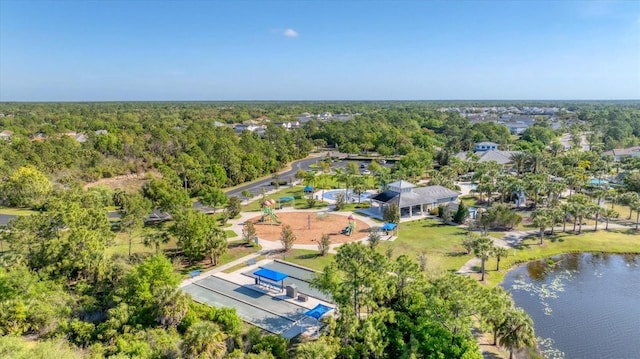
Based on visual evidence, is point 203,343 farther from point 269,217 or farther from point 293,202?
point 293,202

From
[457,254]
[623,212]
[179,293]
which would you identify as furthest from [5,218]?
[623,212]

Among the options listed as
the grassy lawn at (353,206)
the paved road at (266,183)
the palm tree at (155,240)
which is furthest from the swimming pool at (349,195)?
the palm tree at (155,240)

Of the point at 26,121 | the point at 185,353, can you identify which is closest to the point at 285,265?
the point at 185,353

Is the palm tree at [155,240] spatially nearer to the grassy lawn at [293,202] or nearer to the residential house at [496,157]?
the grassy lawn at [293,202]

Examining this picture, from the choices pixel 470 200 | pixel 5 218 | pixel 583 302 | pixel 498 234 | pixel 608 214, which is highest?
pixel 608 214

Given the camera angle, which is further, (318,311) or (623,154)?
(623,154)

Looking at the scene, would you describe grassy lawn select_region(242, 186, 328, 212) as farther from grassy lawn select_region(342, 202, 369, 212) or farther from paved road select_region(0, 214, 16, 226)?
paved road select_region(0, 214, 16, 226)
